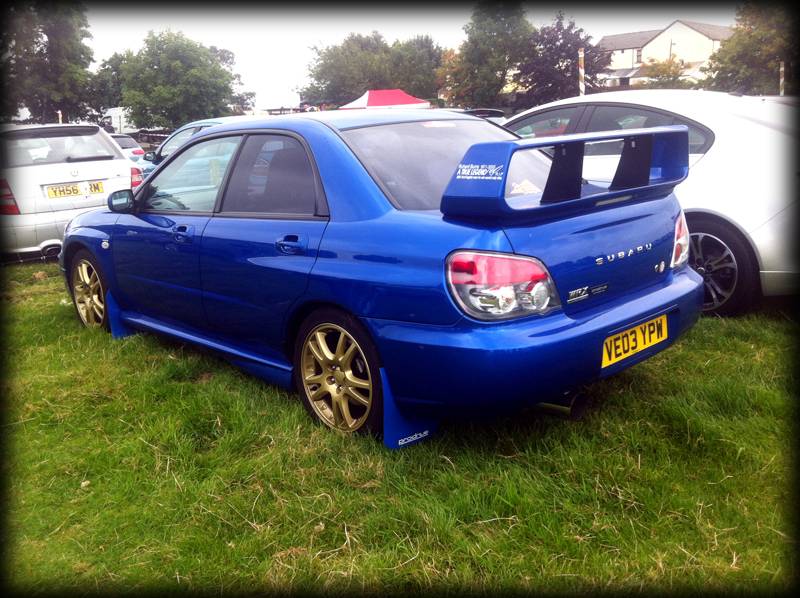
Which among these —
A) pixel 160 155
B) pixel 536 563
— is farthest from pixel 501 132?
pixel 160 155

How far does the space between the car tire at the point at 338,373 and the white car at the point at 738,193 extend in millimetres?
2617

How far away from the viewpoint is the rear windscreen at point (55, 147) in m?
7.36

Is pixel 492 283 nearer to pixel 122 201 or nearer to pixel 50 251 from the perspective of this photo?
pixel 122 201

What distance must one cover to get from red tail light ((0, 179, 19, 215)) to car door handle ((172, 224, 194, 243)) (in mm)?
3998

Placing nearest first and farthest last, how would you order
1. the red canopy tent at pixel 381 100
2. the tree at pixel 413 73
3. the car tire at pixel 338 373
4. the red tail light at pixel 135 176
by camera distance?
the car tire at pixel 338 373 → the red tail light at pixel 135 176 → the red canopy tent at pixel 381 100 → the tree at pixel 413 73

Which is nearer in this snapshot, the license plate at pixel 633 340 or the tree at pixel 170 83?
the license plate at pixel 633 340

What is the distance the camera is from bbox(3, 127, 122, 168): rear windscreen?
7363 millimetres

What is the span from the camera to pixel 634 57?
7762 centimetres

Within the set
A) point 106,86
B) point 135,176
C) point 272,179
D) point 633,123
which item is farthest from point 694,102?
point 106,86

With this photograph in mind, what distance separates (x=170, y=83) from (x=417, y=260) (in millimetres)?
49926

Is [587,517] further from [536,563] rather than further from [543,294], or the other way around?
[543,294]

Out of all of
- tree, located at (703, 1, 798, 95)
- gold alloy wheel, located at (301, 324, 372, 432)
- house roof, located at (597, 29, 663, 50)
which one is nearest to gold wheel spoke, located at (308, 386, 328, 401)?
gold alloy wheel, located at (301, 324, 372, 432)

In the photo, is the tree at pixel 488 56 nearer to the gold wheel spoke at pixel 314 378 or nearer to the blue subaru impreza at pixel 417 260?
the blue subaru impreza at pixel 417 260

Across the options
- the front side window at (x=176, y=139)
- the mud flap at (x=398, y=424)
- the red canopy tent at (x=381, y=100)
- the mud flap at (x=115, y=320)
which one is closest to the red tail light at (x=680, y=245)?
the mud flap at (x=398, y=424)
